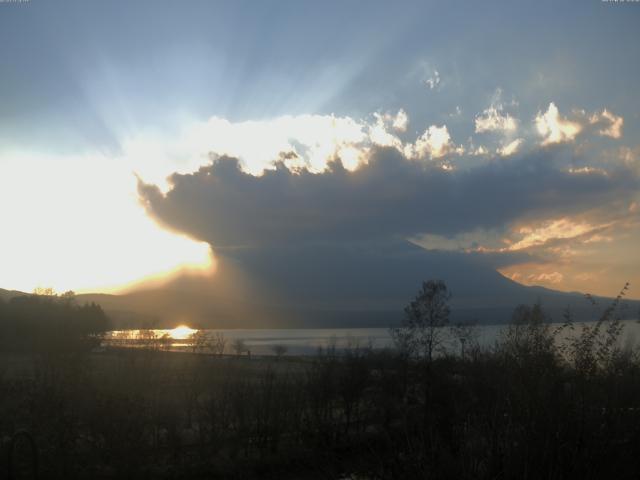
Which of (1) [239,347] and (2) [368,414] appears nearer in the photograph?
(2) [368,414]

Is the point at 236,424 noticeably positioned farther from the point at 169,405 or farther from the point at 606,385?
the point at 606,385

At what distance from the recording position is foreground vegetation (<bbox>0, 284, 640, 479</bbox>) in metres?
6.89

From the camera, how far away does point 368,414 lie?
2775 centimetres

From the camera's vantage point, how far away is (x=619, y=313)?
9297 millimetres

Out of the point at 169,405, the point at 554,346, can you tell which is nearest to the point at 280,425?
the point at 169,405

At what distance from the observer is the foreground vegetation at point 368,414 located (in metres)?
6.89

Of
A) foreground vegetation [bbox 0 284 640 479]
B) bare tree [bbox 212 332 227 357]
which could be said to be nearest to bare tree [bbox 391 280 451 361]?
foreground vegetation [bbox 0 284 640 479]

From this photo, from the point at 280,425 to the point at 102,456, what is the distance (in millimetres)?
9127

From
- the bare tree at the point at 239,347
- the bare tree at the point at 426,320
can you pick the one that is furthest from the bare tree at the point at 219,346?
the bare tree at the point at 426,320

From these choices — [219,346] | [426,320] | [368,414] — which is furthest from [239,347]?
[368,414]

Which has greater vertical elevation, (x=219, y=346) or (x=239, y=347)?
(x=219, y=346)

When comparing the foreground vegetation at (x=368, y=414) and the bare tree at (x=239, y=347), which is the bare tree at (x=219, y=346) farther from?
the foreground vegetation at (x=368, y=414)

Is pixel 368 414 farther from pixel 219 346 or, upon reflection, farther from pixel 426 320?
pixel 219 346

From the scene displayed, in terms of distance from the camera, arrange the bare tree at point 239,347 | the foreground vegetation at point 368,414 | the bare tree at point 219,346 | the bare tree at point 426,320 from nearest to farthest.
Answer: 1. the foreground vegetation at point 368,414
2. the bare tree at point 426,320
3. the bare tree at point 219,346
4. the bare tree at point 239,347
